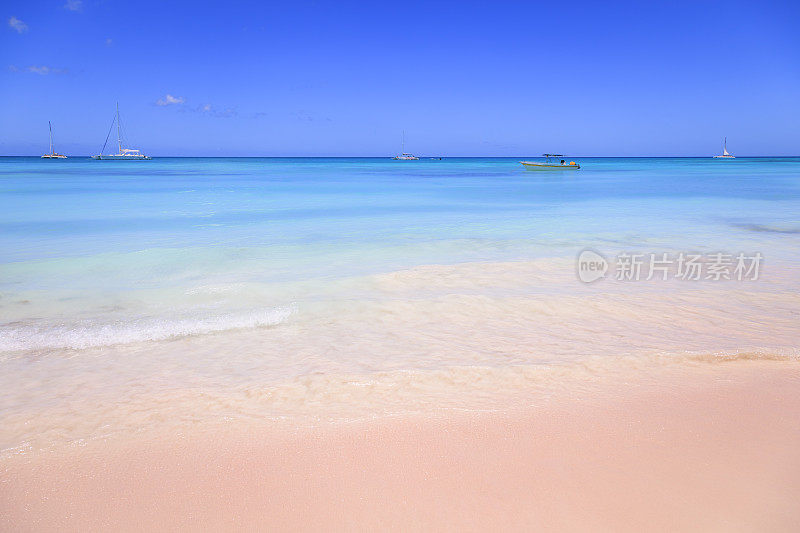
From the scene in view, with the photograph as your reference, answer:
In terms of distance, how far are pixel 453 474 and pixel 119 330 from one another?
12.9ft

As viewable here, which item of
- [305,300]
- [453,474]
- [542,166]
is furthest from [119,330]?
[542,166]

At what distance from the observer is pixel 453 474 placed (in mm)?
2635

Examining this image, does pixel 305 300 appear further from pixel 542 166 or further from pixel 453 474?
pixel 542 166

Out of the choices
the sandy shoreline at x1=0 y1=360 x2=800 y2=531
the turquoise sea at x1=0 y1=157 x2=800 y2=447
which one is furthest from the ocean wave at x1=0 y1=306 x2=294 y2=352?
the sandy shoreline at x1=0 y1=360 x2=800 y2=531

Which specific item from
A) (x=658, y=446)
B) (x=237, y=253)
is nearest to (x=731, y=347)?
(x=658, y=446)

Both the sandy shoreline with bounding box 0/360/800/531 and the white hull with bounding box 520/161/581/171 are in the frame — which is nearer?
the sandy shoreline with bounding box 0/360/800/531

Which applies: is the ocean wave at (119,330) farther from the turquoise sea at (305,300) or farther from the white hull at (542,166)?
the white hull at (542,166)

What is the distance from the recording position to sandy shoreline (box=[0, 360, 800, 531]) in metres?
2.34

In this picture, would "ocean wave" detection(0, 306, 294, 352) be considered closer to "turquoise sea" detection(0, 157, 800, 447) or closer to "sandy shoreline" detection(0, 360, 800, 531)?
"turquoise sea" detection(0, 157, 800, 447)

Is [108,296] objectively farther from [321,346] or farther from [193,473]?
[193,473]

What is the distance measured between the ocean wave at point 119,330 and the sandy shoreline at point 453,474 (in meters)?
1.99

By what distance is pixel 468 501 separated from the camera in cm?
244

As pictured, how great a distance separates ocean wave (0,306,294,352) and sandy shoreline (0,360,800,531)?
1986 millimetres

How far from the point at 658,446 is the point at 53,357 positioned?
4.76 meters
